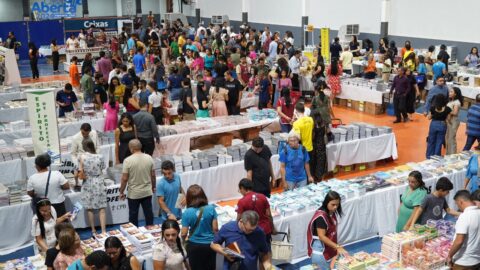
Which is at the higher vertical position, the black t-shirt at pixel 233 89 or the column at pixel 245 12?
the column at pixel 245 12

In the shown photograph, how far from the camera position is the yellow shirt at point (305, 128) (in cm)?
824

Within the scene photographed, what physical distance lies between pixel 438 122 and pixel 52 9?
1040 inches

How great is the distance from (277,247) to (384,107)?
30.1 ft

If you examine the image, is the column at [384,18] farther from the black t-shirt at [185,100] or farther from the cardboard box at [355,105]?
the black t-shirt at [185,100]

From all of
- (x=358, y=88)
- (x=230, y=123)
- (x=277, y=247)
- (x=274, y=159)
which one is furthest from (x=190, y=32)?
(x=277, y=247)

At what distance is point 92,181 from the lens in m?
7.04

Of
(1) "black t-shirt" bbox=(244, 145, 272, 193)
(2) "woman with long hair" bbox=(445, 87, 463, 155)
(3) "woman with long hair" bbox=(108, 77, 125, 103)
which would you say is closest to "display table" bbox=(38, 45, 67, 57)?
(3) "woman with long hair" bbox=(108, 77, 125, 103)

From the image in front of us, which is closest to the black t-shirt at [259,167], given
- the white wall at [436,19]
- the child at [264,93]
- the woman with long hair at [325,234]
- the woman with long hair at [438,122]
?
the woman with long hair at [325,234]

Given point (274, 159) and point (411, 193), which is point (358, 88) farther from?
point (411, 193)

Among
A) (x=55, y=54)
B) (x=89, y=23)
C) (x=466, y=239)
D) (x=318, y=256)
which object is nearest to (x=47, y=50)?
(x=89, y=23)

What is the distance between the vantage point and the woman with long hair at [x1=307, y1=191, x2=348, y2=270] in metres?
5.35

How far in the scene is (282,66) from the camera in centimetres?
1283

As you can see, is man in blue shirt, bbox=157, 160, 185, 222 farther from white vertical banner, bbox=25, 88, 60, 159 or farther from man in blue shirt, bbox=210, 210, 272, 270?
white vertical banner, bbox=25, 88, 60, 159

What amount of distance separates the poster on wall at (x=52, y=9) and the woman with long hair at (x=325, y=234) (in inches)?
1128
